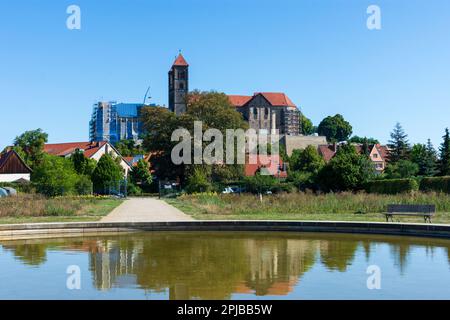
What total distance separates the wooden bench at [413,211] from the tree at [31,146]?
6138cm

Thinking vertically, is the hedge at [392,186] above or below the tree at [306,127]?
below

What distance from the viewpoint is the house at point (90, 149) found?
3521 inches

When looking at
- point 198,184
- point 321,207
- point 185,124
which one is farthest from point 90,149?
point 321,207

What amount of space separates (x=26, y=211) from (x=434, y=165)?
43.4 m

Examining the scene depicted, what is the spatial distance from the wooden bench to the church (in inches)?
4615

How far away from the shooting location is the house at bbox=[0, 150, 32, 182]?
220 ft

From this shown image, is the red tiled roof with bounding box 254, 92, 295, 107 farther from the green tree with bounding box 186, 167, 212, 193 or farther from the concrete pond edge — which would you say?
the concrete pond edge

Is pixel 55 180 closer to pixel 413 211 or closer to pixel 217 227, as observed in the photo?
pixel 217 227

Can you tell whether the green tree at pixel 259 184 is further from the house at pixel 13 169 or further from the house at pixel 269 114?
the house at pixel 269 114

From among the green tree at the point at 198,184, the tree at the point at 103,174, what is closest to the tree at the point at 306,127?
the tree at the point at 103,174

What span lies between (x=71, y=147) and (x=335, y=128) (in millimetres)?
65823

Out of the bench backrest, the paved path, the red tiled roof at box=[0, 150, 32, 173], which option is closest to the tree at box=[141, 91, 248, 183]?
the red tiled roof at box=[0, 150, 32, 173]

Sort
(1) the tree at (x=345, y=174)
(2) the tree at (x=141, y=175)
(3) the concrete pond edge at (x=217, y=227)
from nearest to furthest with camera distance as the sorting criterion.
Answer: (3) the concrete pond edge at (x=217, y=227)
(1) the tree at (x=345, y=174)
(2) the tree at (x=141, y=175)

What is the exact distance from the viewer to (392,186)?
3938 centimetres
